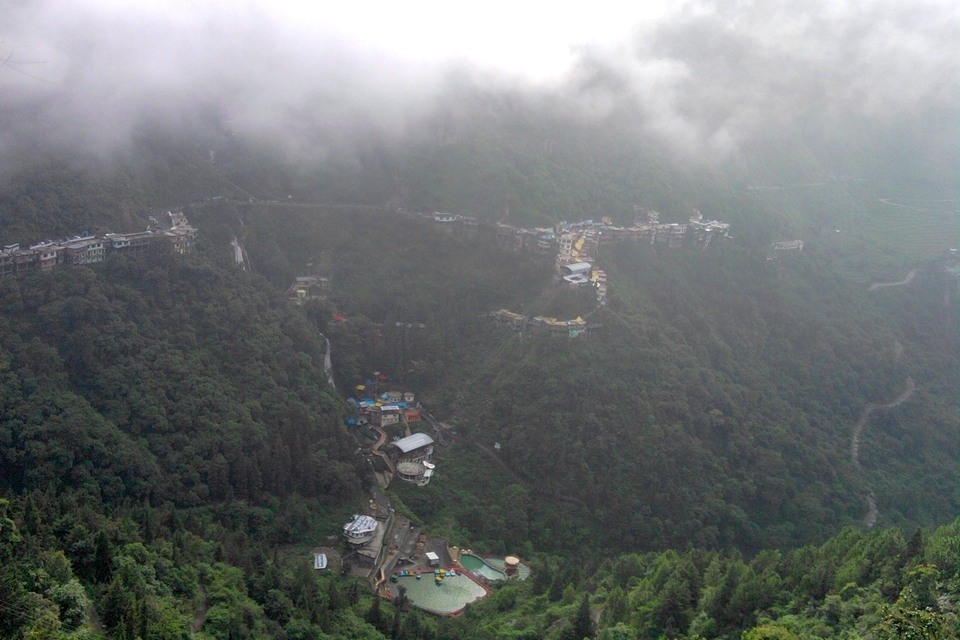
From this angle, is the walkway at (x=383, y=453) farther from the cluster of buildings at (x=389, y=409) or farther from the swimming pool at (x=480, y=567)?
the swimming pool at (x=480, y=567)

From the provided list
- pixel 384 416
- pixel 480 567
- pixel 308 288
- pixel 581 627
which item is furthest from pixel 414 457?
pixel 581 627

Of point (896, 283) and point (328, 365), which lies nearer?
point (328, 365)

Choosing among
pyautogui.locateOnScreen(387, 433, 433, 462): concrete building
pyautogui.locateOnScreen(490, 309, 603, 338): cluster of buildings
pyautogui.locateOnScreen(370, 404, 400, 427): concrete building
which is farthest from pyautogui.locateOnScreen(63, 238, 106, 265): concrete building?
pyautogui.locateOnScreen(490, 309, 603, 338): cluster of buildings

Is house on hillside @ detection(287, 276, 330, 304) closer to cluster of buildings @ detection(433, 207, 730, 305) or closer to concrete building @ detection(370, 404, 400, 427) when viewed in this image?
concrete building @ detection(370, 404, 400, 427)

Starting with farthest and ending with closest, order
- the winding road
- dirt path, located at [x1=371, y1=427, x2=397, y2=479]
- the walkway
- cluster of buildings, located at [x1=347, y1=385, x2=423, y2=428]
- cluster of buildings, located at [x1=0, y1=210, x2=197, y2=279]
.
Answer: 1. the winding road
2. cluster of buildings, located at [x1=347, y1=385, x2=423, y2=428]
3. dirt path, located at [x1=371, y1=427, x2=397, y2=479]
4. the walkway
5. cluster of buildings, located at [x1=0, y1=210, x2=197, y2=279]

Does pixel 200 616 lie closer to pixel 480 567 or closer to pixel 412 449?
pixel 480 567

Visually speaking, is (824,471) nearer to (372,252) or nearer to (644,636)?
(644,636)
